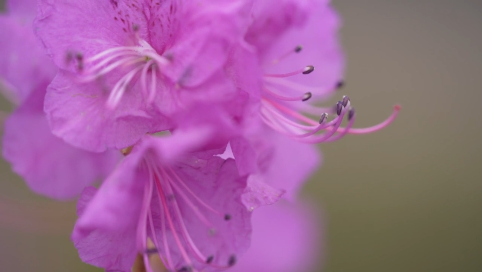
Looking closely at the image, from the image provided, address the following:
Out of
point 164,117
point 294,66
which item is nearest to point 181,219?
point 164,117

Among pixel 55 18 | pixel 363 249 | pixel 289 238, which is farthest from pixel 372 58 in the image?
pixel 55 18

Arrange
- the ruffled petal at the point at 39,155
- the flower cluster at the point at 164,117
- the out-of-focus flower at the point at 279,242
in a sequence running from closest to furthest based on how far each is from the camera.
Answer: the flower cluster at the point at 164,117
the ruffled petal at the point at 39,155
the out-of-focus flower at the point at 279,242

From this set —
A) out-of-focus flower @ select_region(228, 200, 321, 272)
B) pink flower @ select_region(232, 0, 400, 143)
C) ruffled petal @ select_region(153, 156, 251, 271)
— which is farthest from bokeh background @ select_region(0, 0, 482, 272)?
ruffled petal @ select_region(153, 156, 251, 271)

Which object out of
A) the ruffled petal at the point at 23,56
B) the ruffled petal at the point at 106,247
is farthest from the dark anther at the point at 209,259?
the ruffled petal at the point at 23,56

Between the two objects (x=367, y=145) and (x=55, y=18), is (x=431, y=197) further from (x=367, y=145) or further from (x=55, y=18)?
(x=55, y=18)

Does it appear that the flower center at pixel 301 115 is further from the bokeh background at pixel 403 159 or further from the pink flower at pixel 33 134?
the bokeh background at pixel 403 159

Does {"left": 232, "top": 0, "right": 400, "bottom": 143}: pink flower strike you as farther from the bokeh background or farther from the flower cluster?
the bokeh background
